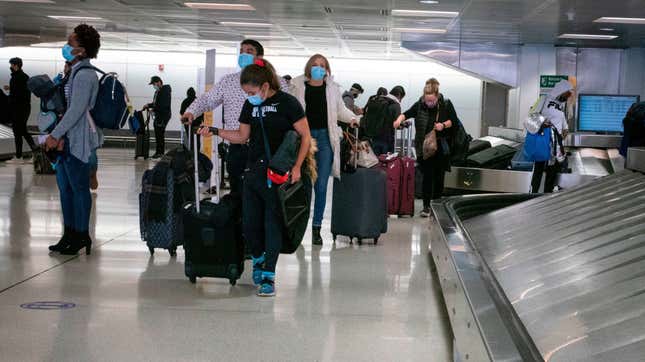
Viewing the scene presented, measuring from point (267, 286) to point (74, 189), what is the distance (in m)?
2.19

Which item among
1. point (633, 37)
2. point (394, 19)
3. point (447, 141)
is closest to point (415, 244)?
point (447, 141)

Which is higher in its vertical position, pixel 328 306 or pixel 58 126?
pixel 58 126

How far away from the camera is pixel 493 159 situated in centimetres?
1623

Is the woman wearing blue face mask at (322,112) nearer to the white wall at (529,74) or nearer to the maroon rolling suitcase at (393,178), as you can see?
the maroon rolling suitcase at (393,178)

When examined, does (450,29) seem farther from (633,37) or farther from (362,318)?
(362,318)

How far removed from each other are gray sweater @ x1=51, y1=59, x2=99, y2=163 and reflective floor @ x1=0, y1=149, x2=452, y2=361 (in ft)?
3.00

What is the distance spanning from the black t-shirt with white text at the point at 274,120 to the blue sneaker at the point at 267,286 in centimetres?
77

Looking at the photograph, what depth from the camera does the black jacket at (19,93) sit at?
1988 cm

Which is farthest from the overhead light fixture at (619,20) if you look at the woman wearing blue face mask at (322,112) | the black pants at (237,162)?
the black pants at (237,162)

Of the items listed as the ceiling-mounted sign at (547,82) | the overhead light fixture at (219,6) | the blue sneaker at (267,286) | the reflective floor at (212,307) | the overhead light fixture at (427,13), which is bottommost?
the reflective floor at (212,307)

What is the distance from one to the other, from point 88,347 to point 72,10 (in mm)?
16296

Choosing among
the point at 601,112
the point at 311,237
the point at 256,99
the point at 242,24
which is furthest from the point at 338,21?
the point at 256,99

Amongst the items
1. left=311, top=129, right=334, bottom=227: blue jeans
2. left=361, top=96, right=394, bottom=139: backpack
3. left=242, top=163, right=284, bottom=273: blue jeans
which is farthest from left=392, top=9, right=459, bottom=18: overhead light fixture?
left=242, top=163, right=284, bottom=273: blue jeans

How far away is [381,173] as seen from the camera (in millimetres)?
9500
